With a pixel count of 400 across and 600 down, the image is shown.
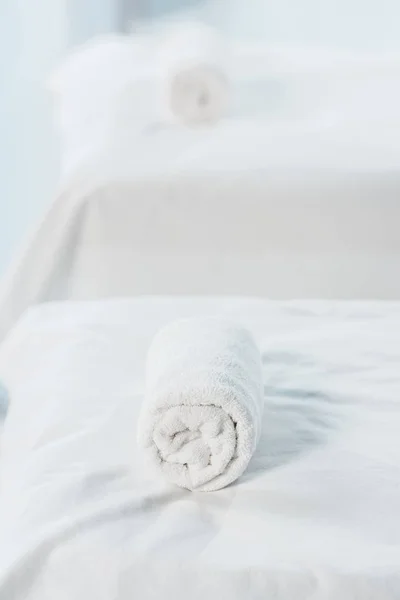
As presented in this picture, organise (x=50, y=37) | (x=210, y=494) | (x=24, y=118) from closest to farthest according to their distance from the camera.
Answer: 1. (x=210, y=494)
2. (x=24, y=118)
3. (x=50, y=37)

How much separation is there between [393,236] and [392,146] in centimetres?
25

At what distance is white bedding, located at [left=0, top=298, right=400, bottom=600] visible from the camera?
0.80m

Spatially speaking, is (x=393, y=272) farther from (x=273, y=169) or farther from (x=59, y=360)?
(x=59, y=360)

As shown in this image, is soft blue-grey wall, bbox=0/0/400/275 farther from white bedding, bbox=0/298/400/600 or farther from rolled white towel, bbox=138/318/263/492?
rolled white towel, bbox=138/318/263/492

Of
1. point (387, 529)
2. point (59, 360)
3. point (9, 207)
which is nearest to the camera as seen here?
point (387, 529)

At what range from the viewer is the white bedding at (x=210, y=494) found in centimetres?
80

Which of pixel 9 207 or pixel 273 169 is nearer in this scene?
pixel 273 169

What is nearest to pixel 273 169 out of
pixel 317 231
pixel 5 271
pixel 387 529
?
pixel 317 231

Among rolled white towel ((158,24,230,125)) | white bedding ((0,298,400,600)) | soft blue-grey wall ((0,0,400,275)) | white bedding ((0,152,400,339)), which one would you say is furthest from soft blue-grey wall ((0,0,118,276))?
white bedding ((0,298,400,600))

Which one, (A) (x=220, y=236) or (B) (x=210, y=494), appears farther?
(A) (x=220, y=236)

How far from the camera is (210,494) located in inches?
35.6

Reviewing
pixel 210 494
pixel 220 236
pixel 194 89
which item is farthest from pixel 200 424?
pixel 194 89

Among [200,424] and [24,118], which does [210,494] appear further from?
[24,118]

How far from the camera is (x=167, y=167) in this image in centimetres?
178
